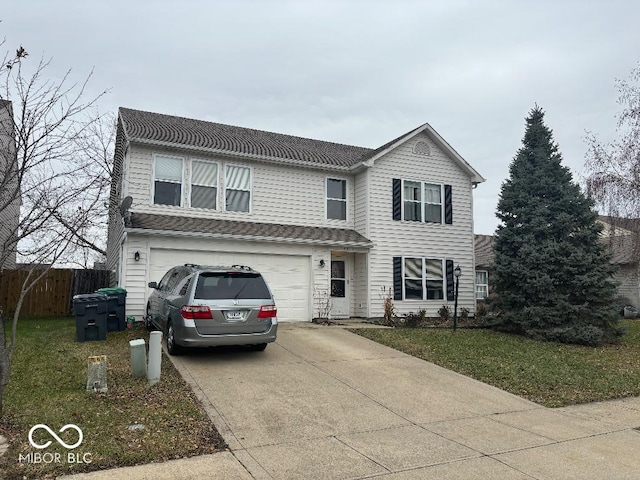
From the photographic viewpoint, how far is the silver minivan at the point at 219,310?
8.06 m

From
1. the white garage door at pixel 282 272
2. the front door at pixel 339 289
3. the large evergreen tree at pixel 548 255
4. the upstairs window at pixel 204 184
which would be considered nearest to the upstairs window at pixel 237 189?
the upstairs window at pixel 204 184

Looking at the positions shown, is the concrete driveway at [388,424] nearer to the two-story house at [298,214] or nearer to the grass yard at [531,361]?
the grass yard at [531,361]

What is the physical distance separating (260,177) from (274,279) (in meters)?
3.53

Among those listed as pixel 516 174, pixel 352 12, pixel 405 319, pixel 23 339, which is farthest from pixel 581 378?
pixel 23 339

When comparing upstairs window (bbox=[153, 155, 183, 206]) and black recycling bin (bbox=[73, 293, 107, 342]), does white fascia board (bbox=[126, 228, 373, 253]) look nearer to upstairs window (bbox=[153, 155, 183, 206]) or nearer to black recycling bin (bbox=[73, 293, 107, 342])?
upstairs window (bbox=[153, 155, 183, 206])

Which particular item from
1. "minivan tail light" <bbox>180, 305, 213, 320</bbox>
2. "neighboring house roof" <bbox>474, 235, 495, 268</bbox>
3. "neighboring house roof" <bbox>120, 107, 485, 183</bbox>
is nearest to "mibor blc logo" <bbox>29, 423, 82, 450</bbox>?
"minivan tail light" <bbox>180, 305, 213, 320</bbox>

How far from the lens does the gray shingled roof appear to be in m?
14.3

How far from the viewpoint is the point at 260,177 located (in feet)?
50.4

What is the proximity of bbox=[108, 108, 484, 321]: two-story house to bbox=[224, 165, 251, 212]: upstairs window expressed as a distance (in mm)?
34

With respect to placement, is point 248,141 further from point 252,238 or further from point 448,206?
point 448,206

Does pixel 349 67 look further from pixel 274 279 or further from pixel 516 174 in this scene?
pixel 274 279

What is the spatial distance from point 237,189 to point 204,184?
1.07 m

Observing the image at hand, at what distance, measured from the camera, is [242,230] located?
549 inches

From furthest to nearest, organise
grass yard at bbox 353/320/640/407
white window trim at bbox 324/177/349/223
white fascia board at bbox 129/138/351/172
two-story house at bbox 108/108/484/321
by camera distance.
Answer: white window trim at bbox 324/177/349/223 → white fascia board at bbox 129/138/351/172 → two-story house at bbox 108/108/484/321 → grass yard at bbox 353/320/640/407
